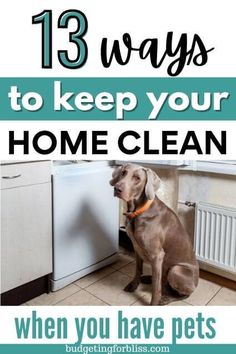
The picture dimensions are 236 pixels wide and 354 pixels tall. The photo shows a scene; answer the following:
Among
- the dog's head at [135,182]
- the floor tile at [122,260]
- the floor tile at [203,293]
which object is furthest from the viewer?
the floor tile at [122,260]

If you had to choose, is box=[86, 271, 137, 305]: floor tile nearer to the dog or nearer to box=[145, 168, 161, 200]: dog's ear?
the dog

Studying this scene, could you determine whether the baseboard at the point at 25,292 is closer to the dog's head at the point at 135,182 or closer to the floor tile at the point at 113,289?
the floor tile at the point at 113,289

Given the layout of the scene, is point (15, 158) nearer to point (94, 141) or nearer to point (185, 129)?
point (94, 141)

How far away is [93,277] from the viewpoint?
1.95m

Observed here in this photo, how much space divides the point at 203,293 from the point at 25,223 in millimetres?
1075

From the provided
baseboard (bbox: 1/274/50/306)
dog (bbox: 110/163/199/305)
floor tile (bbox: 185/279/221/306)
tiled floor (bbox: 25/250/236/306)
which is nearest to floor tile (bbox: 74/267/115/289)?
tiled floor (bbox: 25/250/236/306)

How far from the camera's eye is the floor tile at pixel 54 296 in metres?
1.68

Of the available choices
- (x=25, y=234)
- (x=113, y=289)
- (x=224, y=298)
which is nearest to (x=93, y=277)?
(x=113, y=289)

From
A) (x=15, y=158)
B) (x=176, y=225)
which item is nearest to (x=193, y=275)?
(x=176, y=225)

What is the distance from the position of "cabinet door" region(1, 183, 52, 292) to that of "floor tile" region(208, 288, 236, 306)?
94 centimetres

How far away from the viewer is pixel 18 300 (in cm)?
164

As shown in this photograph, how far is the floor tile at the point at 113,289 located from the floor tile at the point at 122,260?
10 cm

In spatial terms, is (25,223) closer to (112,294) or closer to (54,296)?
(54,296)

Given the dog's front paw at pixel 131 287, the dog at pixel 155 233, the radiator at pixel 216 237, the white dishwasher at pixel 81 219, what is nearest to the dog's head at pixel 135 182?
the dog at pixel 155 233
